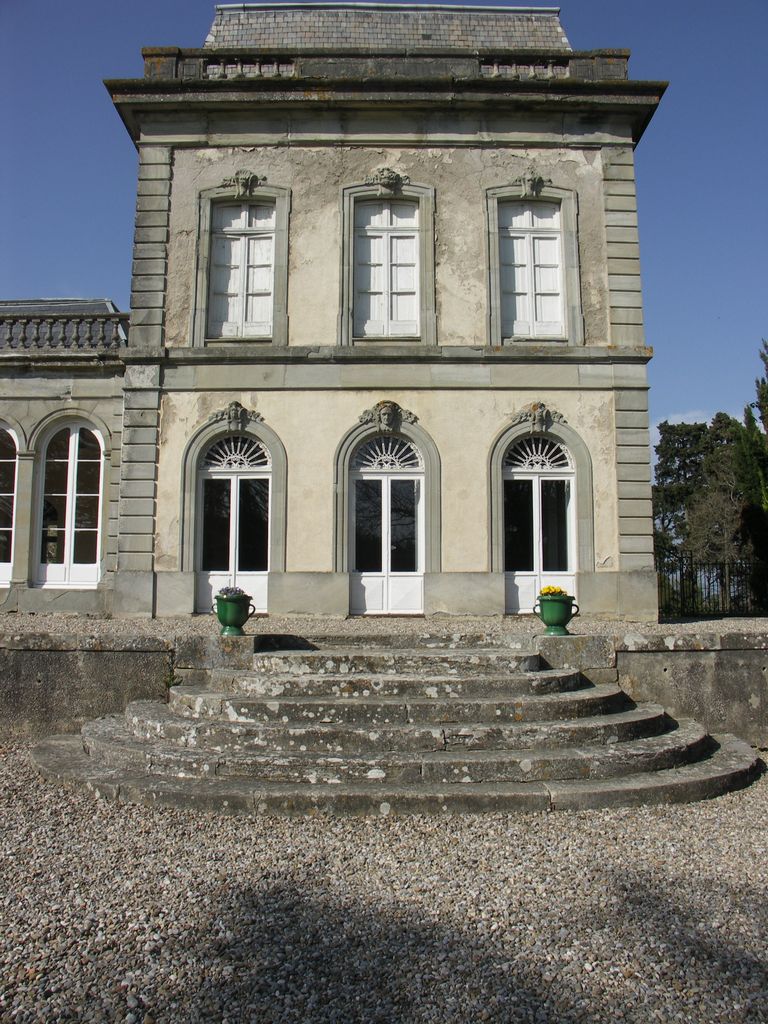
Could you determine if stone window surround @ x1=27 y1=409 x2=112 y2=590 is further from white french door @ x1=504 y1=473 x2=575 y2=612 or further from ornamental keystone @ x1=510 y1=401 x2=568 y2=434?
ornamental keystone @ x1=510 y1=401 x2=568 y2=434

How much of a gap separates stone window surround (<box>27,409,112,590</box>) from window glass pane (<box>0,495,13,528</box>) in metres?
0.53

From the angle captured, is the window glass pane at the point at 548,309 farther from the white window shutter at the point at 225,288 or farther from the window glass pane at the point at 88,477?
the window glass pane at the point at 88,477

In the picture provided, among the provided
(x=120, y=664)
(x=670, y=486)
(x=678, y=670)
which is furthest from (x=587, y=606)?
(x=670, y=486)

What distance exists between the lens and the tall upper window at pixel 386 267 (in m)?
11.2

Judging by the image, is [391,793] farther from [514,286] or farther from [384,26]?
[384,26]

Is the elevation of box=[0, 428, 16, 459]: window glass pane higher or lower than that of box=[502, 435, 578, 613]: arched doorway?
higher

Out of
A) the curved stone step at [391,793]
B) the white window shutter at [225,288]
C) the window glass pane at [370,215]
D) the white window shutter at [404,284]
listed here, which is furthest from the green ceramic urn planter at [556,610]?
the window glass pane at [370,215]

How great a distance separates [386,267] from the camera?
37.0 ft

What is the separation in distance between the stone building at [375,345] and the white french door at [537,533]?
1.3 inches

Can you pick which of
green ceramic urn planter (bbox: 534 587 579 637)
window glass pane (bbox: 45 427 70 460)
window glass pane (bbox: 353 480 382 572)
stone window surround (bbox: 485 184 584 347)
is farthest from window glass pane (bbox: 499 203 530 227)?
window glass pane (bbox: 45 427 70 460)

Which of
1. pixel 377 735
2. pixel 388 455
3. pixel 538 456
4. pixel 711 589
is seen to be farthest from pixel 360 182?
pixel 711 589

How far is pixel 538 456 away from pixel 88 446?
7.28 meters

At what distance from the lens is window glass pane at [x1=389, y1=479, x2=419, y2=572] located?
10.8 m

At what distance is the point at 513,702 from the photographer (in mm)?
5180
